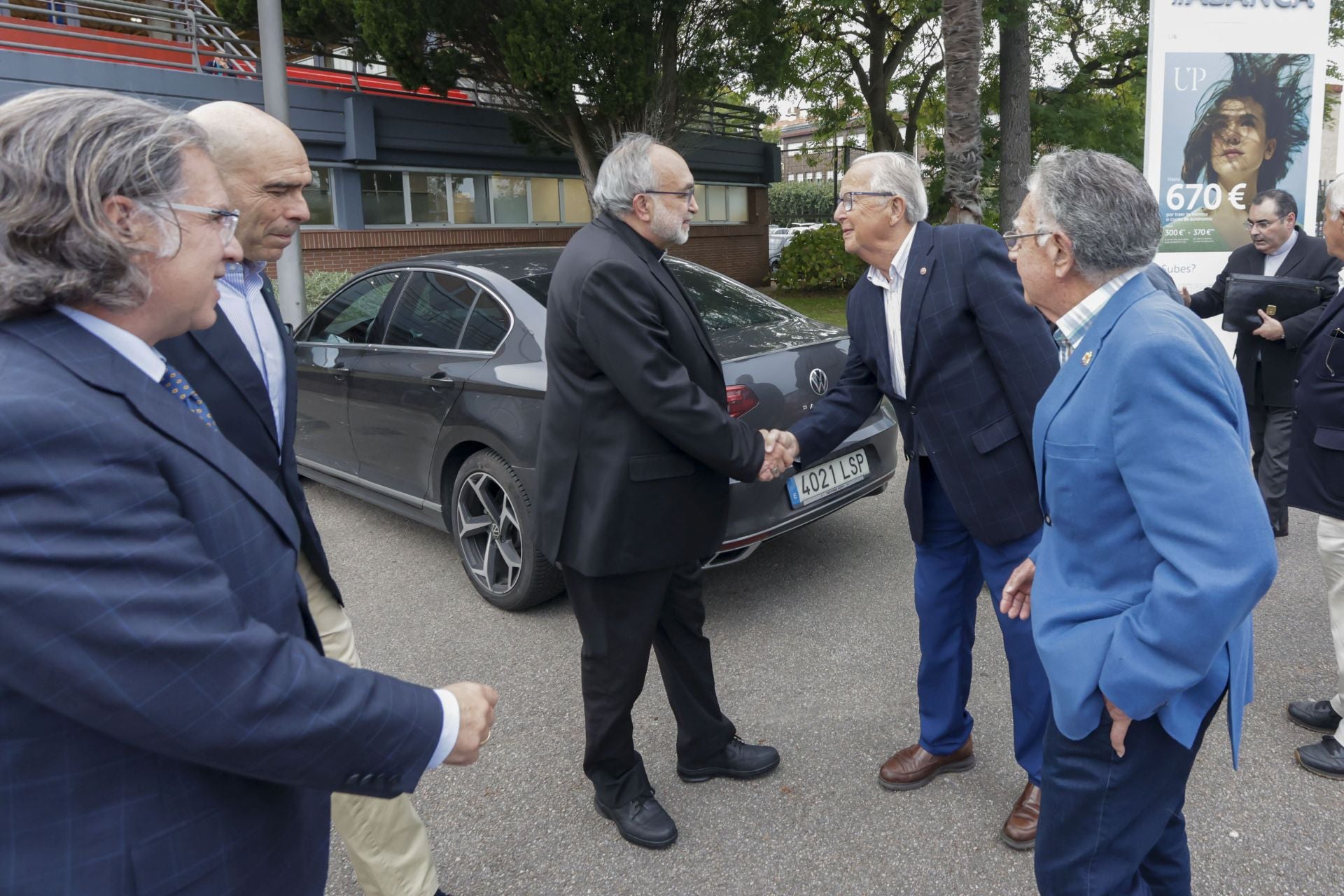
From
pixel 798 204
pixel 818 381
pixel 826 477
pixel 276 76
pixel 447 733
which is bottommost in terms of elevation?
pixel 826 477

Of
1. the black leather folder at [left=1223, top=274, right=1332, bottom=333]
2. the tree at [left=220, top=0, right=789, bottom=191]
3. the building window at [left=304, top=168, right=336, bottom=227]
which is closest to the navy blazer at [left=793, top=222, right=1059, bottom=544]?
the black leather folder at [left=1223, top=274, right=1332, bottom=333]

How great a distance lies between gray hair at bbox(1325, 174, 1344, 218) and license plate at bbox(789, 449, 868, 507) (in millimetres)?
2057

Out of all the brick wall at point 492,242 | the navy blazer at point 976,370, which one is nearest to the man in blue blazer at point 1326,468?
the navy blazer at point 976,370

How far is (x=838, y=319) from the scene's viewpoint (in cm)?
1444

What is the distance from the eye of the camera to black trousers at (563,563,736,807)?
272 centimetres

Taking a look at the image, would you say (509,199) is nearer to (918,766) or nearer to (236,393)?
(918,766)

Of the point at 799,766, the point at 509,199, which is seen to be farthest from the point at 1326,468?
the point at 509,199

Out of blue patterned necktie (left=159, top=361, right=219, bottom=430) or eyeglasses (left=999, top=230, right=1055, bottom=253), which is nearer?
blue patterned necktie (left=159, top=361, right=219, bottom=430)

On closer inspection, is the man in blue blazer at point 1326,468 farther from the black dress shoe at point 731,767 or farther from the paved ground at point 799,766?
the black dress shoe at point 731,767

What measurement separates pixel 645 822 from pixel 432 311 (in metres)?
3.00

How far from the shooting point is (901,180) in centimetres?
279

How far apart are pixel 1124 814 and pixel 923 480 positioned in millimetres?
1378

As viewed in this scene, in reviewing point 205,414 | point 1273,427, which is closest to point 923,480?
point 205,414

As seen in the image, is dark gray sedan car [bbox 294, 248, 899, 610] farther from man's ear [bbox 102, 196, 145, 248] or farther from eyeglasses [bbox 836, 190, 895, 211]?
man's ear [bbox 102, 196, 145, 248]
